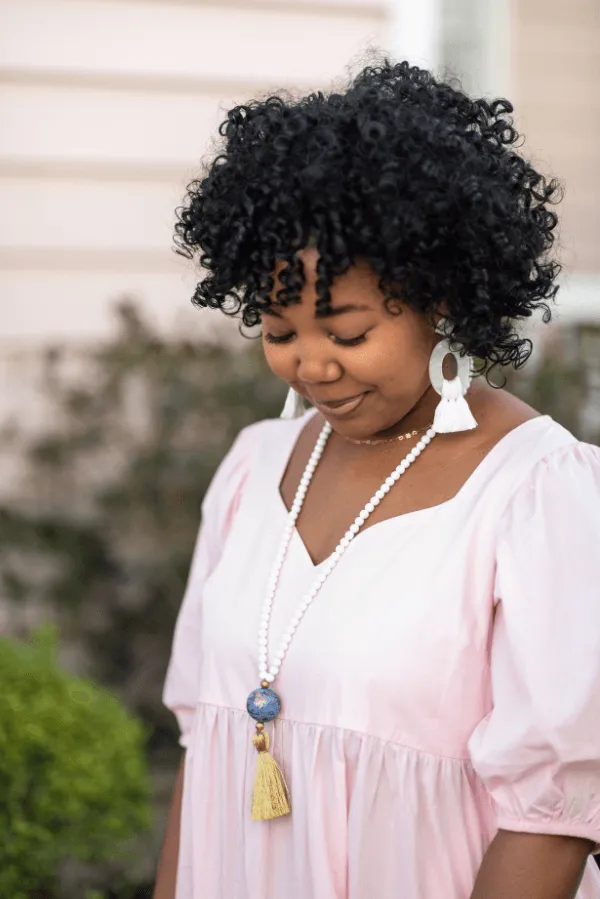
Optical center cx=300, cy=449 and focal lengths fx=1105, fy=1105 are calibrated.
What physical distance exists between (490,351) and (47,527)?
249cm

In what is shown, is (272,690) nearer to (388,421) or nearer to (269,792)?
(269,792)

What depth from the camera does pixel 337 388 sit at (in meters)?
1.58

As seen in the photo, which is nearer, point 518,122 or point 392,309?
point 392,309

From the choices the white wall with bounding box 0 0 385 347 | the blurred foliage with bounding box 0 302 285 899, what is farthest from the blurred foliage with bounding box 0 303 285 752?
the white wall with bounding box 0 0 385 347

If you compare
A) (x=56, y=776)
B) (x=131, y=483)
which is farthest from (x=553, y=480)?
(x=131, y=483)

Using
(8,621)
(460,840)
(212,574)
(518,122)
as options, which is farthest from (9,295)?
(460,840)

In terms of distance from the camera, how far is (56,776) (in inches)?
97.8

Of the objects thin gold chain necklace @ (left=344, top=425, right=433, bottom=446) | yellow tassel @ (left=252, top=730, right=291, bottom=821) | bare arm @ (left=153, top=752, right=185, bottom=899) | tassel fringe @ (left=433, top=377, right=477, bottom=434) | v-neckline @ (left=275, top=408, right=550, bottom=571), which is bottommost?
bare arm @ (left=153, top=752, right=185, bottom=899)

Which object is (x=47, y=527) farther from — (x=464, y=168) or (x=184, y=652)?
(x=464, y=168)

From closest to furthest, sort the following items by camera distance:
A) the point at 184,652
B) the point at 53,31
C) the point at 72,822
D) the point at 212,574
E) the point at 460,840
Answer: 1. the point at 460,840
2. the point at 212,574
3. the point at 184,652
4. the point at 72,822
5. the point at 53,31

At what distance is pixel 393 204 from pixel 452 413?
0.32 meters

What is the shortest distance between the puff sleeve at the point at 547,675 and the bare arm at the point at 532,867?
20mm

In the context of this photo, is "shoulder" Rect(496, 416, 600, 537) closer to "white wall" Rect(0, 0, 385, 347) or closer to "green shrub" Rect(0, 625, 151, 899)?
"green shrub" Rect(0, 625, 151, 899)

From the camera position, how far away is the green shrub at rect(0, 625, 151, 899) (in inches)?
96.5
